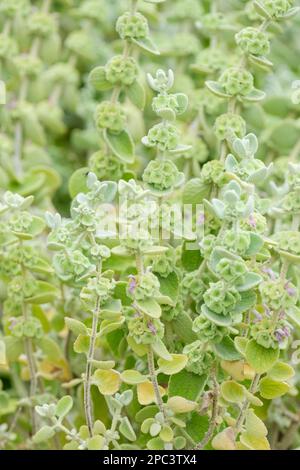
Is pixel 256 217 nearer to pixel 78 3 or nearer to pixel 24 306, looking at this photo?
pixel 24 306

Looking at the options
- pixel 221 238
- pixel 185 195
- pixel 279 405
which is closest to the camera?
pixel 221 238

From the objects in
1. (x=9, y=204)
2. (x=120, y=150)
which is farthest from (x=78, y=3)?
(x=9, y=204)

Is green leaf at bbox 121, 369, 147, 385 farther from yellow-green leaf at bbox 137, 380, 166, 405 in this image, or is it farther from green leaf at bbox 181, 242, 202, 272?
green leaf at bbox 181, 242, 202, 272

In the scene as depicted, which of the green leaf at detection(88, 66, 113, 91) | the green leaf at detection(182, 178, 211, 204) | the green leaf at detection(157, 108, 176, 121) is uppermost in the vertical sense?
the green leaf at detection(88, 66, 113, 91)

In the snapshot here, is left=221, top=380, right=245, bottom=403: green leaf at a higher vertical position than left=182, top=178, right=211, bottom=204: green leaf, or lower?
lower

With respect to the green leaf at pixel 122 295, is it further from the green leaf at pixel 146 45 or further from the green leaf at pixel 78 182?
the green leaf at pixel 146 45

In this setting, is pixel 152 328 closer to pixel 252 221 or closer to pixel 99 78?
pixel 252 221

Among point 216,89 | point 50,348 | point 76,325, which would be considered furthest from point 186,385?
point 216,89

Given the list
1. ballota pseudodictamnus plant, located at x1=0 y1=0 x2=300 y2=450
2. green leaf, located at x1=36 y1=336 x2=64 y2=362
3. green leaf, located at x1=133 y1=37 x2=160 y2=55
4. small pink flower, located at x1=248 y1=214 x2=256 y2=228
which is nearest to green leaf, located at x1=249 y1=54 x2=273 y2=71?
ballota pseudodictamnus plant, located at x1=0 y1=0 x2=300 y2=450
